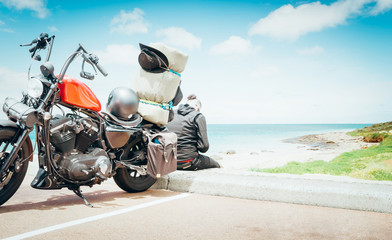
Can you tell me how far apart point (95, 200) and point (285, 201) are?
8.16ft

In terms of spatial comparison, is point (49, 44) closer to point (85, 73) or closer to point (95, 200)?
point (85, 73)

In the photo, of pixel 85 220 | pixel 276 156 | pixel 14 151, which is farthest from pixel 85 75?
pixel 276 156

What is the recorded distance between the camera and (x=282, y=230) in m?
3.07

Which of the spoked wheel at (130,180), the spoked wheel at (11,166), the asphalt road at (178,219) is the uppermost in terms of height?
the spoked wheel at (11,166)

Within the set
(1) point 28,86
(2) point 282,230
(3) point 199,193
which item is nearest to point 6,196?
(1) point 28,86

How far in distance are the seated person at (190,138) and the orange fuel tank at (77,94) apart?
198cm

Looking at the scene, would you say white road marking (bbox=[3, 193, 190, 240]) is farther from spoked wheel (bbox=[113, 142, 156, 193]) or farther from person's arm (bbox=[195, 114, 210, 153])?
person's arm (bbox=[195, 114, 210, 153])

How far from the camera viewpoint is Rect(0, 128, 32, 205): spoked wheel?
11.2 ft

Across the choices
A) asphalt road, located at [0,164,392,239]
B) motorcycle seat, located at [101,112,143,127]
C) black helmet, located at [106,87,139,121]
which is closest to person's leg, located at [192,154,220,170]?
asphalt road, located at [0,164,392,239]

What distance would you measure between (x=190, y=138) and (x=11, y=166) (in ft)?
9.41

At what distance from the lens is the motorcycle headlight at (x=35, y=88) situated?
11.2ft

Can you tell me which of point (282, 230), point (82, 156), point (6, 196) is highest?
point (82, 156)

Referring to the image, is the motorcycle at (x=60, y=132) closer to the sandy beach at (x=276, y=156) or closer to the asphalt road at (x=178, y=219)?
the asphalt road at (x=178, y=219)

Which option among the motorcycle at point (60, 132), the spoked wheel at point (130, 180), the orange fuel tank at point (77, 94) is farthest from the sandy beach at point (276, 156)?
Answer: the orange fuel tank at point (77, 94)
